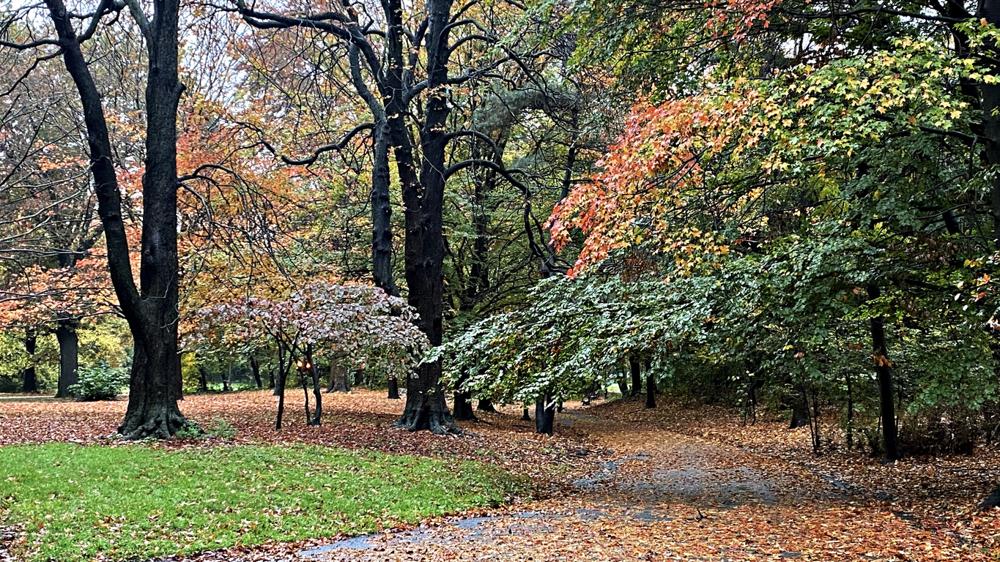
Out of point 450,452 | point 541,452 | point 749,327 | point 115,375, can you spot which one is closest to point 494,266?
point 541,452

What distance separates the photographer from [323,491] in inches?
324

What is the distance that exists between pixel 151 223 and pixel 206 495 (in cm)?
560

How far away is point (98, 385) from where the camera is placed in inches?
811

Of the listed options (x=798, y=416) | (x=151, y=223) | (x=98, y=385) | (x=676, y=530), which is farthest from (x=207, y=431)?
(x=798, y=416)

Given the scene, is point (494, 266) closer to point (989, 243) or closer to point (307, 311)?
point (307, 311)

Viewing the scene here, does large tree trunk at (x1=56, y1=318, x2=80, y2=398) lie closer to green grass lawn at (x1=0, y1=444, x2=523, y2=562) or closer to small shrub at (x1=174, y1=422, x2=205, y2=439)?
small shrub at (x1=174, y1=422, x2=205, y2=439)

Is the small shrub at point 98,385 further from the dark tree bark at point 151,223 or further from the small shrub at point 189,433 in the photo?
the small shrub at point 189,433

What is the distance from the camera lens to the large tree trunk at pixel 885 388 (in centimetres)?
1047

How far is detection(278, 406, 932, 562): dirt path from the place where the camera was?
6242mm

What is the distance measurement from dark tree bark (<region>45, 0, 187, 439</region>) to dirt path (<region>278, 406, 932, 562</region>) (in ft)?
→ 18.3

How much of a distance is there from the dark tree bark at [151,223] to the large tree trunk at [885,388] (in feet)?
36.6

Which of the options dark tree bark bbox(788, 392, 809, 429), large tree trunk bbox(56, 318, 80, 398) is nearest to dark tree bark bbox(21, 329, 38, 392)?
large tree trunk bbox(56, 318, 80, 398)

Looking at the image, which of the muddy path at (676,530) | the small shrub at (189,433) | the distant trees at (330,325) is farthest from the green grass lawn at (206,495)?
the distant trees at (330,325)

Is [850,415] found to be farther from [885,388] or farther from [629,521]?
[629,521]
